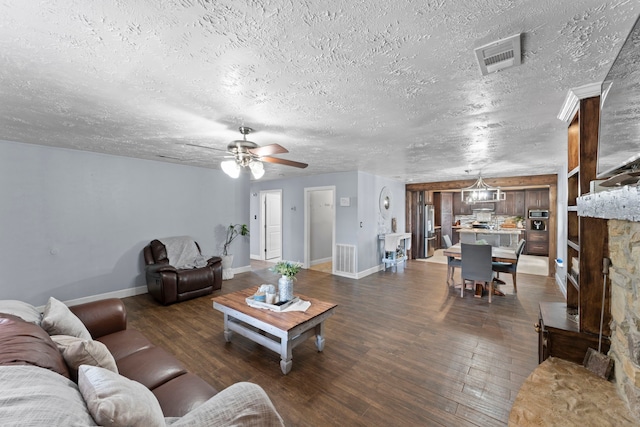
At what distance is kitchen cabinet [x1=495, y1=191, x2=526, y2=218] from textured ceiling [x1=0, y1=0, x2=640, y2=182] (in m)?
6.98

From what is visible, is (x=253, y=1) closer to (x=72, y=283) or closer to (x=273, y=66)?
(x=273, y=66)

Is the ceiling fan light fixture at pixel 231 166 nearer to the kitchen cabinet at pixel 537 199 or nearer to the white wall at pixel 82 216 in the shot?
the white wall at pixel 82 216

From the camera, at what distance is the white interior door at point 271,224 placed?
761 centimetres

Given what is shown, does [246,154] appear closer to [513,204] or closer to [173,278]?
[173,278]

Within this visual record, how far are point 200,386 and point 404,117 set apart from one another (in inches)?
100

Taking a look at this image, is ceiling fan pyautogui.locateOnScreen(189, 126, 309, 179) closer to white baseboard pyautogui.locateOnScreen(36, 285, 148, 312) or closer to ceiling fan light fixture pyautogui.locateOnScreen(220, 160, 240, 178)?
ceiling fan light fixture pyautogui.locateOnScreen(220, 160, 240, 178)

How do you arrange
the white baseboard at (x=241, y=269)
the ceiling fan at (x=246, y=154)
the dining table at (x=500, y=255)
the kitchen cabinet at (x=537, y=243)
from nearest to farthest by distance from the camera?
the ceiling fan at (x=246, y=154) < the dining table at (x=500, y=255) < the white baseboard at (x=241, y=269) < the kitchen cabinet at (x=537, y=243)

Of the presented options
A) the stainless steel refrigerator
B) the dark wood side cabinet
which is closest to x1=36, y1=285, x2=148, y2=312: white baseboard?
the dark wood side cabinet

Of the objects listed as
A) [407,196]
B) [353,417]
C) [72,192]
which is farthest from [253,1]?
[407,196]

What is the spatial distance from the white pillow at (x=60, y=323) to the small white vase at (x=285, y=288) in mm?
1487

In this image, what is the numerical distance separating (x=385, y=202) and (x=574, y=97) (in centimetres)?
476

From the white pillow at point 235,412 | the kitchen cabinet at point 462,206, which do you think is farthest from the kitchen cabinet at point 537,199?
the white pillow at point 235,412

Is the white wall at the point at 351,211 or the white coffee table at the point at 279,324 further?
the white wall at the point at 351,211

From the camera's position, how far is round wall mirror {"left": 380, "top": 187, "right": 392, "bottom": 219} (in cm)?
646
